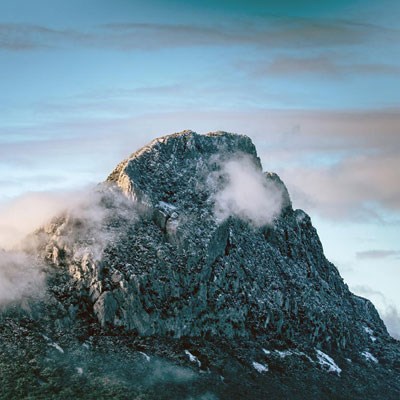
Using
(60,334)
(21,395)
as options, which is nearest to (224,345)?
(60,334)

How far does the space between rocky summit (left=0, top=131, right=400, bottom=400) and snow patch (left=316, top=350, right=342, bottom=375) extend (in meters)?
0.43

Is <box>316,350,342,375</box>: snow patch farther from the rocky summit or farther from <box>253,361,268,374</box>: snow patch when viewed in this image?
<box>253,361,268,374</box>: snow patch

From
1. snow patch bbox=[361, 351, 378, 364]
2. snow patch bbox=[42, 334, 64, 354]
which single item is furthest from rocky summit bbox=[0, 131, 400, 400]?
snow patch bbox=[361, 351, 378, 364]

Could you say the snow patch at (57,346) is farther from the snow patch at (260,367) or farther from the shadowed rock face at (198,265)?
the snow patch at (260,367)

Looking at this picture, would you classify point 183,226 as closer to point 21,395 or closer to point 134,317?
point 134,317

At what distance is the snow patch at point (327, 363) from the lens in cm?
17125

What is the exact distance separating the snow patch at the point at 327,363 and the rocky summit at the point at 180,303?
1.42 feet

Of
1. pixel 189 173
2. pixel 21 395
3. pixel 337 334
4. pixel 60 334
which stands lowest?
pixel 21 395

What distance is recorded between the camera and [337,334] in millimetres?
188875

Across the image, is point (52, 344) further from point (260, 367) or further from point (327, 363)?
point (327, 363)

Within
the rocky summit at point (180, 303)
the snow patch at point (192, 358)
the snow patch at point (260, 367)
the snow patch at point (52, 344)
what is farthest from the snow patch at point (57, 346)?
the snow patch at point (260, 367)

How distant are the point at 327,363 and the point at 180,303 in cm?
3825

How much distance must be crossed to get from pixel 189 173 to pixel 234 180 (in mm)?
13025

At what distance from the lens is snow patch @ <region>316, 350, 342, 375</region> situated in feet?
562
